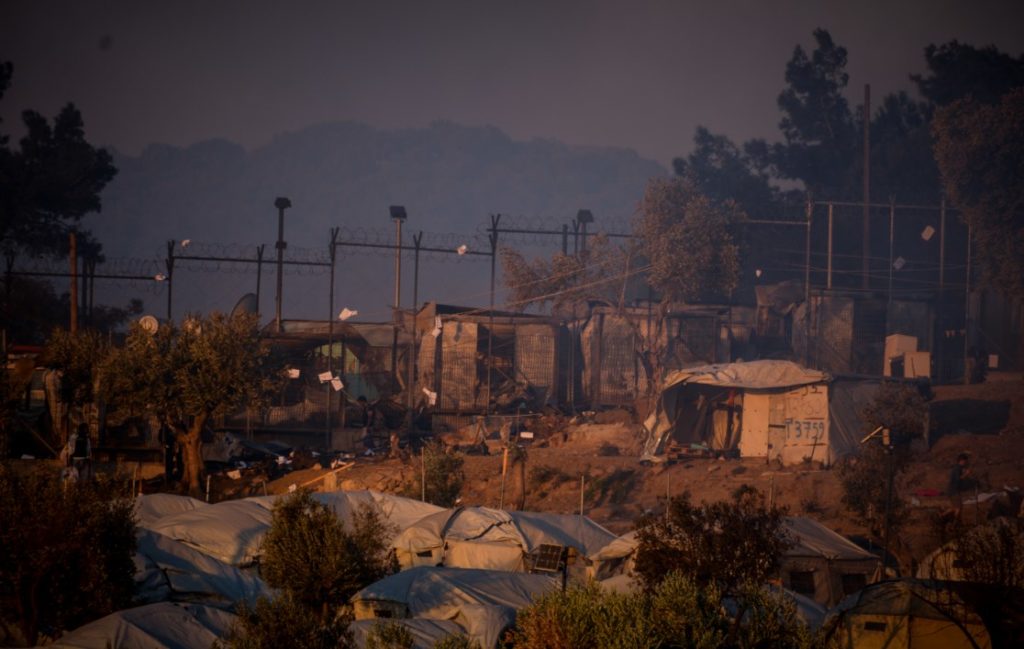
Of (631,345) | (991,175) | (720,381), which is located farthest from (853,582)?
(991,175)

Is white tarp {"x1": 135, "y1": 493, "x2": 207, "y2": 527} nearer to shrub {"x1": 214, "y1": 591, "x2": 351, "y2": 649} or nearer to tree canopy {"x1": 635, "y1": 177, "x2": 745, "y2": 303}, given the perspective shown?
shrub {"x1": 214, "y1": 591, "x2": 351, "y2": 649}

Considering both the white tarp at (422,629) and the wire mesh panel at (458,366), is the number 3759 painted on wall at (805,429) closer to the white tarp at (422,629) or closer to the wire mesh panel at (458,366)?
the wire mesh panel at (458,366)

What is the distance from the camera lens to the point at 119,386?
3064 cm

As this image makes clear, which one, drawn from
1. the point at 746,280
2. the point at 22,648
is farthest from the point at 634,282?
the point at 22,648

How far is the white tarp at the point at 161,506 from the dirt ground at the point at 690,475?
193 inches

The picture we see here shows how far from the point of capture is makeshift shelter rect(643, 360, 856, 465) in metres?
31.0

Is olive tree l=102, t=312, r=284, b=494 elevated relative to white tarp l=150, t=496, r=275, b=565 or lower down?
elevated

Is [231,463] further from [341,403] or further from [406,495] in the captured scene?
[406,495]

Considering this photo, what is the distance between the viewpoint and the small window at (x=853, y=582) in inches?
810

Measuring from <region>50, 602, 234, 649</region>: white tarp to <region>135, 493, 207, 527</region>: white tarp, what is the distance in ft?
29.1

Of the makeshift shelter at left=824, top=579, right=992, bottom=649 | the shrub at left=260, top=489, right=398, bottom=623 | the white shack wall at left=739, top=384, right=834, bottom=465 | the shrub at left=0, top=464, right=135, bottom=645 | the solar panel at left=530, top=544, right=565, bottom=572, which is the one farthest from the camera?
the white shack wall at left=739, top=384, right=834, bottom=465

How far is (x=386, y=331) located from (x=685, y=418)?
1315 cm

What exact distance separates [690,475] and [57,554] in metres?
18.9

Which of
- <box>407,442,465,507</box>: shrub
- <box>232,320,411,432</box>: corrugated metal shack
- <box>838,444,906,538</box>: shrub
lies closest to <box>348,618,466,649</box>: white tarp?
<box>838,444,906,538</box>: shrub
